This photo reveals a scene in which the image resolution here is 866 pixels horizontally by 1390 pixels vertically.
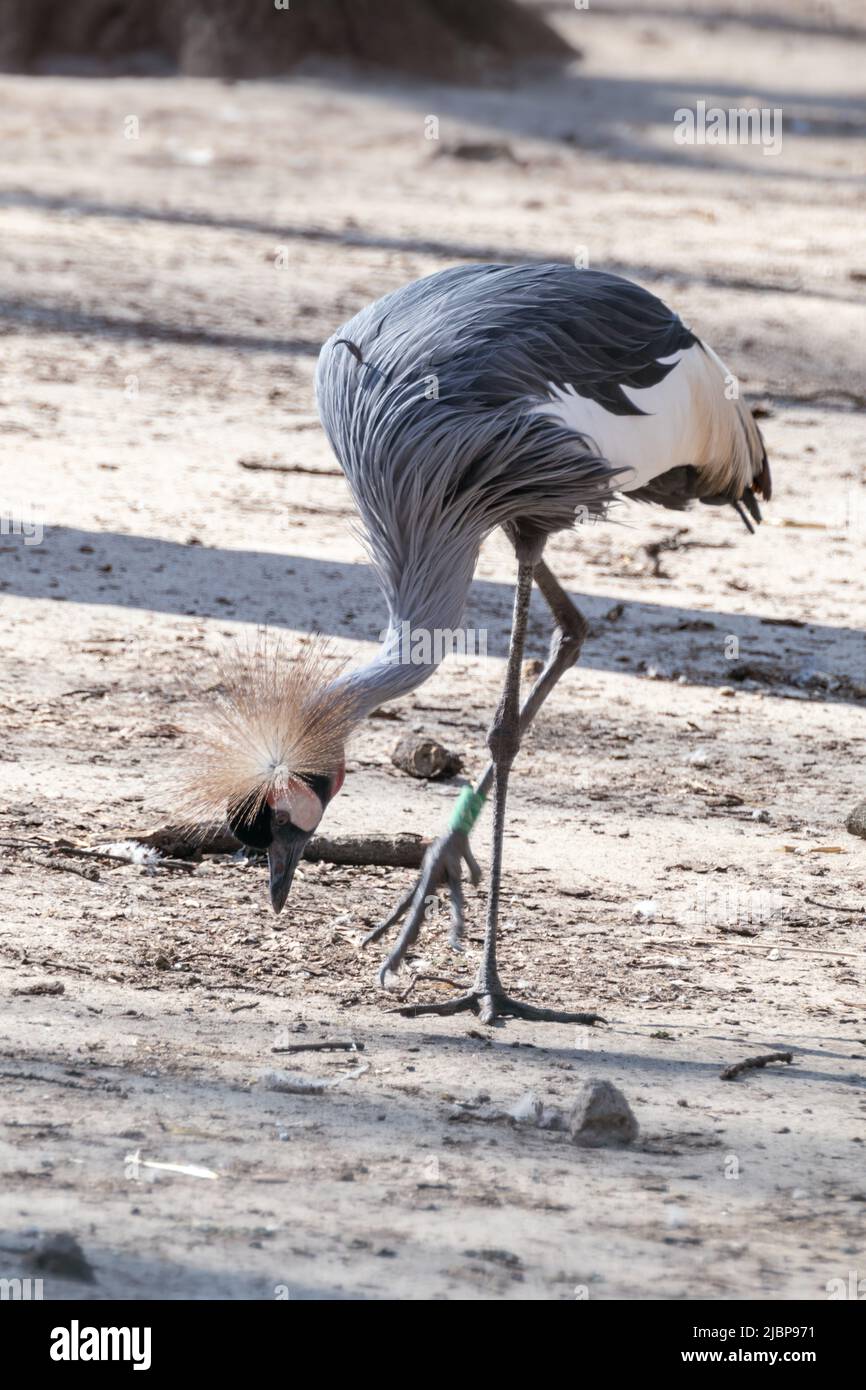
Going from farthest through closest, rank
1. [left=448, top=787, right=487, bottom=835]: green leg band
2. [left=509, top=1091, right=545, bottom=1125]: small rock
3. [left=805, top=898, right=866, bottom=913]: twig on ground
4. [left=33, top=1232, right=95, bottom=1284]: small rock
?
[left=805, top=898, right=866, bottom=913]: twig on ground → [left=448, top=787, right=487, bottom=835]: green leg band → [left=509, top=1091, right=545, bottom=1125]: small rock → [left=33, top=1232, right=95, bottom=1284]: small rock

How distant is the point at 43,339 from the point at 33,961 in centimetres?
719

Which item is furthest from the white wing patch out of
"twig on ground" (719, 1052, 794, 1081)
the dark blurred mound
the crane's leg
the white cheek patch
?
the dark blurred mound

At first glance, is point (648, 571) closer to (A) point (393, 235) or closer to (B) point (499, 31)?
(A) point (393, 235)

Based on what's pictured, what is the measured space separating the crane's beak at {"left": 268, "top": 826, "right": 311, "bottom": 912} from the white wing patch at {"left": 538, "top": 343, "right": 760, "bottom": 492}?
47.5 inches

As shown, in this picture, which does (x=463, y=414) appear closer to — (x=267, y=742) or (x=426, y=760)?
(x=267, y=742)

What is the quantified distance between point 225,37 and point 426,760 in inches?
659

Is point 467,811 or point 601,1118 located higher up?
point 467,811

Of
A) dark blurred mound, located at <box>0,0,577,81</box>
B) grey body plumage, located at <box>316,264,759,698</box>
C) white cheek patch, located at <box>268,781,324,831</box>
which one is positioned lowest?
white cheek patch, located at <box>268,781,324,831</box>

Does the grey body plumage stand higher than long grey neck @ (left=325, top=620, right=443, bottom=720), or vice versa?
the grey body plumage

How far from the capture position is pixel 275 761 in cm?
387

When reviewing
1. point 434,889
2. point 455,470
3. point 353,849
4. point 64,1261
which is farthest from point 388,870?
point 64,1261

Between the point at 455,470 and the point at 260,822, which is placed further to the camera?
the point at 455,470

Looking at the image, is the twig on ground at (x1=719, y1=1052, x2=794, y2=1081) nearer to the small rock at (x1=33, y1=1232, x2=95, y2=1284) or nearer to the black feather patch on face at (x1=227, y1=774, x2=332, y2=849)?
the black feather patch on face at (x1=227, y1=774, x2=332, y2=849)

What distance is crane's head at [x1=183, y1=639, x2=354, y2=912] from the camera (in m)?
3.87
